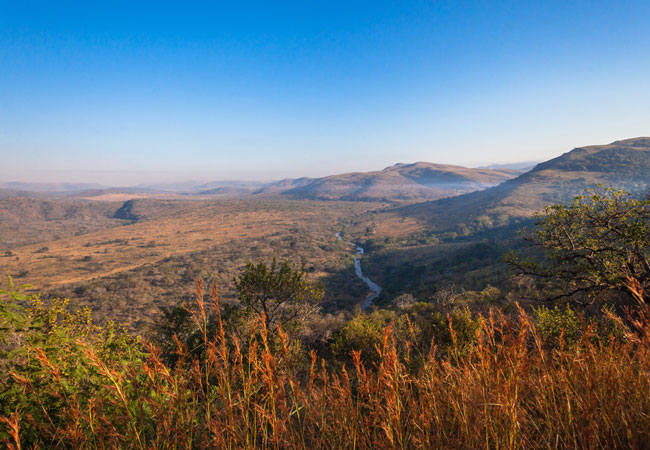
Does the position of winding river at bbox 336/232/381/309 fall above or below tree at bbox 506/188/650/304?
below

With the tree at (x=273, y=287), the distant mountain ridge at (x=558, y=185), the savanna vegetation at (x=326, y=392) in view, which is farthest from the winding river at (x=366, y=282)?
the savanna vegetation at (x=326, y=392)

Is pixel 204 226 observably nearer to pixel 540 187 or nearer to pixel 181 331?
pixel 181 331

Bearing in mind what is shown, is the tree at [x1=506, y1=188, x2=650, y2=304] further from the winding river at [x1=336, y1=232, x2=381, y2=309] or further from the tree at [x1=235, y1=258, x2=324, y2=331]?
the winding river at [x1=336, y1=232, x2=381, y2=309]

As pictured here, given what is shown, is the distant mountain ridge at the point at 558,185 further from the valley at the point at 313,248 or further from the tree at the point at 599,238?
the tree at the point at 599,238

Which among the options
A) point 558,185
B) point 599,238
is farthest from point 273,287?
point 558,185

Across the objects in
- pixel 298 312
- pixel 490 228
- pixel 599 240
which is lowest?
pixel 490 228

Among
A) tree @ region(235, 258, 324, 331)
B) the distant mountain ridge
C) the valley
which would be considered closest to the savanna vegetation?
tree @ region(235, 258, 324, 331)

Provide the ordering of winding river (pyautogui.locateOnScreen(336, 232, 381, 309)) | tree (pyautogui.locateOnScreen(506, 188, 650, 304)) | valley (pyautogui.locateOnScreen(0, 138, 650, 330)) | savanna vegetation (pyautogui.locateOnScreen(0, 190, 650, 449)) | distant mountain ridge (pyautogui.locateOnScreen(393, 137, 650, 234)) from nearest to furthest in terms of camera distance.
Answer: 1. savanna vegetation (pyautogui.locateOnScreen(0, 190, 650, 449))
2. tree (pyautogui.locateOnScreen(506, 188, 650, 304))
3. valley (pyautogui.locateOnScreen(0, 138, 650, 330))
4. winding river (pyautogui.locateOnScreen(336, 232, 381, 309))
5. distant mountain ridge (pyautogui.locateOnScreen(393, 137, 650, 234))

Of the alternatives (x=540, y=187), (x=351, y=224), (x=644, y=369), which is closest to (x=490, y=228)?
(x=540, y=187)

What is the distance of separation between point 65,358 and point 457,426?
4.55 metres

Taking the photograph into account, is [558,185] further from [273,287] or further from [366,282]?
[273,287]

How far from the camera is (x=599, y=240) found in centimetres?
861

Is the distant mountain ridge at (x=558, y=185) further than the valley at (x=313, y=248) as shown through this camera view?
Yes

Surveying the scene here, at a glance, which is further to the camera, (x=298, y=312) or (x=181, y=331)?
(x=298, y=312)
